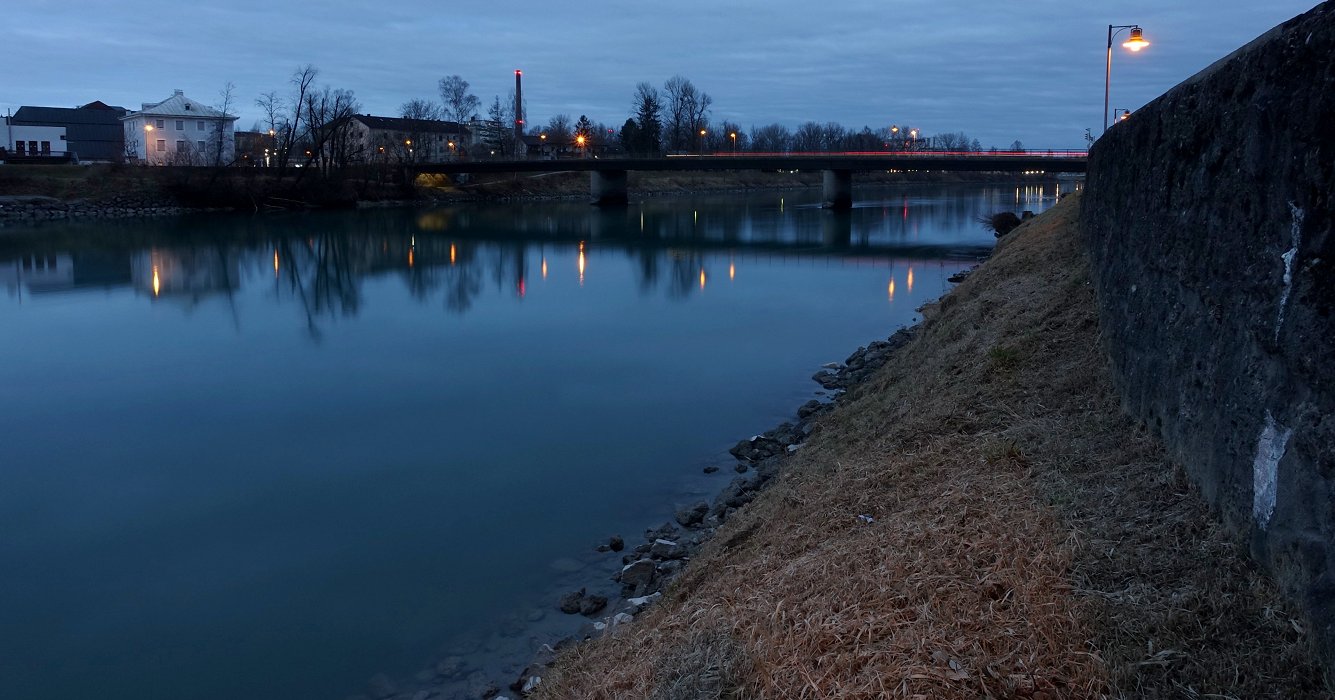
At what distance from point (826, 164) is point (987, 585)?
69867 mm

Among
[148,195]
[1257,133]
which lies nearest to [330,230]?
[148,195]

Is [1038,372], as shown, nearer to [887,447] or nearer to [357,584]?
[887,447]

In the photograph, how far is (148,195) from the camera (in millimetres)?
73000

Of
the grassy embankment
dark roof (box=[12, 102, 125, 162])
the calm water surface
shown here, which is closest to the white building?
dark roof (box=[12, 102, 125, 162])

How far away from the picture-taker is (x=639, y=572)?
32.7ft

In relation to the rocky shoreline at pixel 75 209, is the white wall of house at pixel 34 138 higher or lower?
higher

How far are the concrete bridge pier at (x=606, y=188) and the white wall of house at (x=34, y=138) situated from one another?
A: 56681mm

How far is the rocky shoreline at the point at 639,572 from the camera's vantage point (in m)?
8.31

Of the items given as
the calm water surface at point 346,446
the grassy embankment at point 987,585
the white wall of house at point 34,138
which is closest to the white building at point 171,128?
the white wall of house at point 34,138

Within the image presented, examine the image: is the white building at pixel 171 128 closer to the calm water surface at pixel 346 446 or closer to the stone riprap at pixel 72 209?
the stone riprap at pixel 72 209

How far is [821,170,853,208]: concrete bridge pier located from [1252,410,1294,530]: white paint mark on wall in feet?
246

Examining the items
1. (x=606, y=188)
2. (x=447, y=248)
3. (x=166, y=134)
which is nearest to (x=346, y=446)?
(x=447, y=248)

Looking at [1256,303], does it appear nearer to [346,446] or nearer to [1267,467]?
[1267,467]

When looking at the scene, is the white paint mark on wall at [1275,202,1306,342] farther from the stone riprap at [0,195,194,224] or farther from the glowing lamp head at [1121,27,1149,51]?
the stone riprap at [0,195,194,224]
